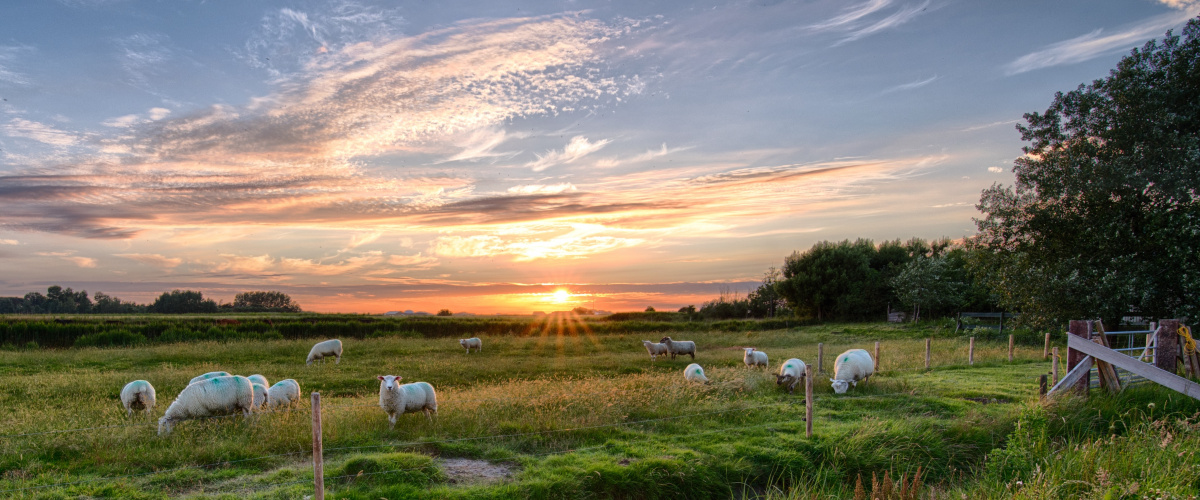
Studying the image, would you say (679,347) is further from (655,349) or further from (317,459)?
(317,459)

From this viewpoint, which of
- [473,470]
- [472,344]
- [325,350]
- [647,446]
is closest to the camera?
[473,470]

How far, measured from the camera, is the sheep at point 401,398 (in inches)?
418

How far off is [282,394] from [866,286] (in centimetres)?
5548

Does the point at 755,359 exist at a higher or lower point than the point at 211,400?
lower

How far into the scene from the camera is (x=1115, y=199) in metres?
23.0

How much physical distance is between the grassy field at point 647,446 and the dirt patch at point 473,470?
0.11ft

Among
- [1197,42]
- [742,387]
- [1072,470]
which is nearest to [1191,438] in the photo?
[1072,470]

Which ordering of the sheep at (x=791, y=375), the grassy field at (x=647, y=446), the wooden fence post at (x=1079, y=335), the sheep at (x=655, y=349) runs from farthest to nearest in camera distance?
the sheep at (x=655, y=349) < the sheep at (x=791, y=375) < the wooden fence post at (x=1079, y=335) < the grassy field at (x=647, y=446)

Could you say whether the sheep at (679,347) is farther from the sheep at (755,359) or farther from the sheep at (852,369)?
the sheep at (852,369)

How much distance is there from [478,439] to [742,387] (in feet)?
25.1

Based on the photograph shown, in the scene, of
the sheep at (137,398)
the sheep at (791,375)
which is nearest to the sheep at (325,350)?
the sheep at (137,398)

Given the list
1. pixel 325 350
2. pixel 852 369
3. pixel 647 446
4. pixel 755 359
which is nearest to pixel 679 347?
pixel 755 359

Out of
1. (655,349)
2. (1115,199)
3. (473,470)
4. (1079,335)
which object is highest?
(1115,199)

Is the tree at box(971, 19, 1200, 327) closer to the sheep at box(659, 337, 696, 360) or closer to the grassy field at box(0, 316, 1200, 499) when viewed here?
the grassy field at box(0, 316, 1200, 499)
